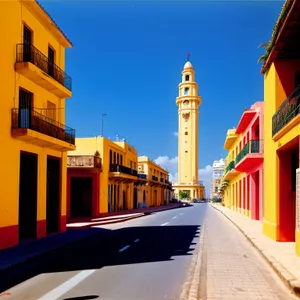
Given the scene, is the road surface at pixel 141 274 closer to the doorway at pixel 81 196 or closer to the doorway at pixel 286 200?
the doorway at pixel 286 200

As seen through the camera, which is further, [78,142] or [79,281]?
[78,142]

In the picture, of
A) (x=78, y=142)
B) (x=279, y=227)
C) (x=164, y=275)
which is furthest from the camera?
(x=78, y=142)

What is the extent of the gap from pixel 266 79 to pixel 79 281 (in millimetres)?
12135

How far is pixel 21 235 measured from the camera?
17016 millimetres

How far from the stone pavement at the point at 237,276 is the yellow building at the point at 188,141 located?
320 ft

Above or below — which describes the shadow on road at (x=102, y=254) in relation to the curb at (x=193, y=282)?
below

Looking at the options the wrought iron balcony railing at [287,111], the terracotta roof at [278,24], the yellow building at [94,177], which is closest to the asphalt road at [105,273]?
the wrought iron balcony railing at [287,111]

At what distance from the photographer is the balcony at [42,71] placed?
15344mm

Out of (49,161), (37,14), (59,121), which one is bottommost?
(49,161)

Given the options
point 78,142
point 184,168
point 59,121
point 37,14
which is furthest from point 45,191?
point 184,168

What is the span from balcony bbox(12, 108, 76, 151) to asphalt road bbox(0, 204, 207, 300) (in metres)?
4.40

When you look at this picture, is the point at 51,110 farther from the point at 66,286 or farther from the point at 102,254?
the point at 66,286

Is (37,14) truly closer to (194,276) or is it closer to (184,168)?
(194,276)

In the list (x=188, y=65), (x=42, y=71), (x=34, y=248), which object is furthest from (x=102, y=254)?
(x=188, y=65)
